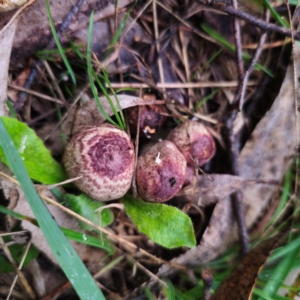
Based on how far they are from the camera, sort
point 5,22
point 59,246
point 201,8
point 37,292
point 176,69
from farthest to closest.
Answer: point 176,69
point 201,8
point 37,292
point 5,22
point 59,246

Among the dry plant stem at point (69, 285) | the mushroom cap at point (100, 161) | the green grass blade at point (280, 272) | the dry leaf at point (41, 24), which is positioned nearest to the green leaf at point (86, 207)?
the mushroom cap at point (100, 161)

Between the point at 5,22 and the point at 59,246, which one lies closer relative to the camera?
the point at 59,246

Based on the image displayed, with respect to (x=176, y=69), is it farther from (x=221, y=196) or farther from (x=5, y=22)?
(x=5, y=22)

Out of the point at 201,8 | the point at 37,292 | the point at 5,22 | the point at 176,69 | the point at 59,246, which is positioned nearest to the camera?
the point at 59,246

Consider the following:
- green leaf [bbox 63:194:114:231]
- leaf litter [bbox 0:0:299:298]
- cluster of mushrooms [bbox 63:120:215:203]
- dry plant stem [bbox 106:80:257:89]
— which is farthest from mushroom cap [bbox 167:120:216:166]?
green leaf [bbox 63:194:114:231]

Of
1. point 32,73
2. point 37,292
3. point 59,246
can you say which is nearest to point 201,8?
point 32,73

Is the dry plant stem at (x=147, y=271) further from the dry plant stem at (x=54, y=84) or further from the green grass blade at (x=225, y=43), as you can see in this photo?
the green grass blade at (x=225, y=43)
